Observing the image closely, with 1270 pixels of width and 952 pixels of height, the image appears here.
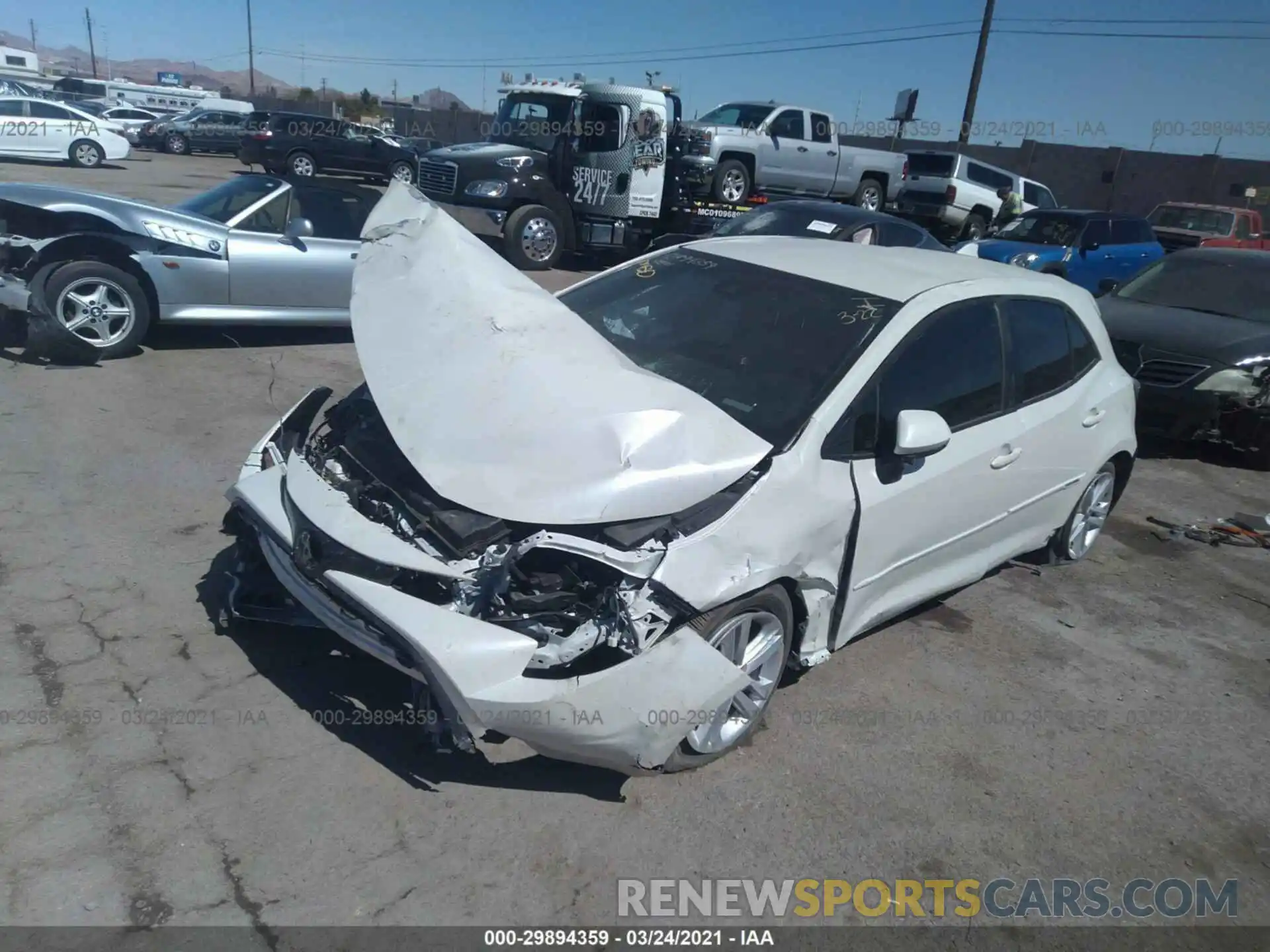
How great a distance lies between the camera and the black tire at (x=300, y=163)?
25.5m

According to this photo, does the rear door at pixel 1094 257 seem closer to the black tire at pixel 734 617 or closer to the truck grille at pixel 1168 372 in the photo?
the truck grille at pixel 1168 372

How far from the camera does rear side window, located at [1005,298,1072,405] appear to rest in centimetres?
440

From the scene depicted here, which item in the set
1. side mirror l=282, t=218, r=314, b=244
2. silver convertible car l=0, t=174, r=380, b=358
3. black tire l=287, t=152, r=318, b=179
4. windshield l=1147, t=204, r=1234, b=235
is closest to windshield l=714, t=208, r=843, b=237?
silver convertible car l=0, t=174, r=380, b=358

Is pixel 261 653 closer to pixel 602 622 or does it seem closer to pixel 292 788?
pixel 292 788

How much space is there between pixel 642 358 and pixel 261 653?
1984 millimetres

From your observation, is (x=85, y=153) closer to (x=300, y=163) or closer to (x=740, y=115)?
(x=300, y=163)

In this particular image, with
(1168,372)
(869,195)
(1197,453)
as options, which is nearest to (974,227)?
(869,195)

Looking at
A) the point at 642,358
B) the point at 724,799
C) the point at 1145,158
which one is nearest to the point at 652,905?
the point at 724,799

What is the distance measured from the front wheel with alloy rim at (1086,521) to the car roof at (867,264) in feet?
4.25

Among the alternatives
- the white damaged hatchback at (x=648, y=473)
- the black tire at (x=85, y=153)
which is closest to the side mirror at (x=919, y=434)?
the white damaged hatchback at (x=648, y=473)

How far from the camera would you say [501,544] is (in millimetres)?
2988

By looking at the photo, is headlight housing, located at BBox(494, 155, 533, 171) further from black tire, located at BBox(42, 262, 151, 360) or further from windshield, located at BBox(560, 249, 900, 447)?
windshield, located at BBox(560, 249, 900, 447)

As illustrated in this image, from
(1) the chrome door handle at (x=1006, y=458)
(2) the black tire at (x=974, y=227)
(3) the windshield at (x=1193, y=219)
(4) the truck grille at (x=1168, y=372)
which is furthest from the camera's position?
(2) the black tire at (x=974, y=227)

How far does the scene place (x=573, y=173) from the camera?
14.3m
